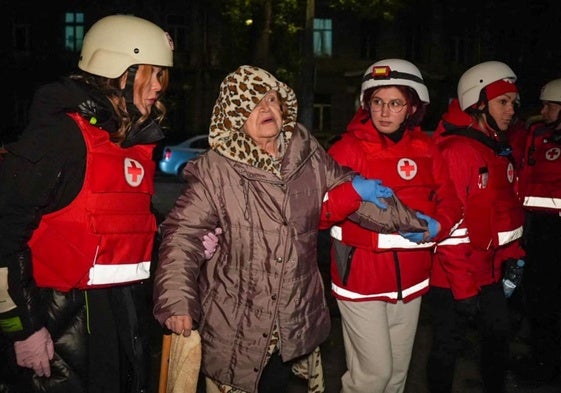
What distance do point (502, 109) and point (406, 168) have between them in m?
1.05

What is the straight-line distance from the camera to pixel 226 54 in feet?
102

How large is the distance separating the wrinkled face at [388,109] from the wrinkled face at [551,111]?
210 cm

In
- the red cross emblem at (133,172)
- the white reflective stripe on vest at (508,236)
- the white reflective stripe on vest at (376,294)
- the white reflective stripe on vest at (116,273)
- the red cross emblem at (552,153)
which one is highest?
the red cross emblem at (133,172)

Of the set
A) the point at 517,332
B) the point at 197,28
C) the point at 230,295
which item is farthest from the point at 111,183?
the point at 197,28

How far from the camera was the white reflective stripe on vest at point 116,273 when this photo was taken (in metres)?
2.93

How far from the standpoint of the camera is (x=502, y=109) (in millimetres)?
4387

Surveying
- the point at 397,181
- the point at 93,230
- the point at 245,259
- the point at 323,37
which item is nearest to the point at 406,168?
the point at 397,181

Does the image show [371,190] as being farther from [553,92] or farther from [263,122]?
[553,92]

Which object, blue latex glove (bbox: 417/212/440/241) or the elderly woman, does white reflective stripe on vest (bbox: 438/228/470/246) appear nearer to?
blue latex glove (bbox: 417/212/440/241)

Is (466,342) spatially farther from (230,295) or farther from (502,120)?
(230,295)

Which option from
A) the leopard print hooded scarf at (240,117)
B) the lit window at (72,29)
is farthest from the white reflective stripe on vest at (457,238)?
the lit window at (72,29)

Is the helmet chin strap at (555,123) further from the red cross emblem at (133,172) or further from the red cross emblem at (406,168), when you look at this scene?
the red cross emblem at (133,172)

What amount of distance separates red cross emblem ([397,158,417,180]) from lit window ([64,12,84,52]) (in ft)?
104

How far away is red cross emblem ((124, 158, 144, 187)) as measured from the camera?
3035 mm
